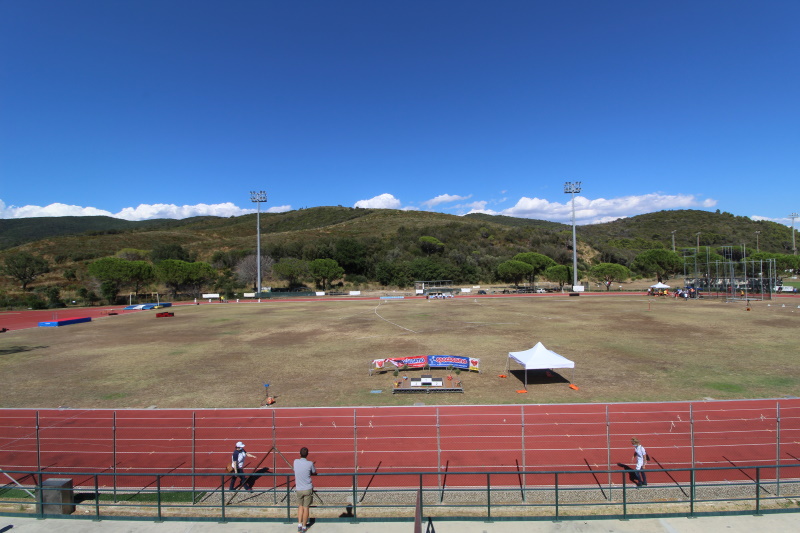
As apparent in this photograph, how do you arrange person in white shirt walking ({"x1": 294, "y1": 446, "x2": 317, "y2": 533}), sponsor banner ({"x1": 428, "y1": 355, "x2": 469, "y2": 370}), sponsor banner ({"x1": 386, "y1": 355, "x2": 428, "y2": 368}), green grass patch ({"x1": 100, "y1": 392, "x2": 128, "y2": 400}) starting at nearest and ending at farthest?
person in white shirt walking ({"x1": 294, "y1": 446, "x2": 317, "y2": 533})
green grass patch ({"x1": 100, "y1": 392, "x2": 128, "y2": 400})
sponsor banner ({"x1": 428, "y1": 355, "x2": 469, "y2": 370})
sponsor banner ({"x1": 386, "y1": 355, "x2": 428, "y2": 368})

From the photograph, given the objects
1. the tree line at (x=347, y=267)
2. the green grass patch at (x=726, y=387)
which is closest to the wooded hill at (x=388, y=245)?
the tree line at (x=347, y=267)

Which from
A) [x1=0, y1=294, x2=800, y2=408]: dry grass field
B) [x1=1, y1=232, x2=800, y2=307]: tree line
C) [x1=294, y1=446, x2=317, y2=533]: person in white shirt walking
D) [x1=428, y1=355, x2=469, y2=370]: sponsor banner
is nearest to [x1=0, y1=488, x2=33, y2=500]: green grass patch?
[x1=0, y1=294, x2=800, y2=408]: dry grass field

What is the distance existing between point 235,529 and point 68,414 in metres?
13.6

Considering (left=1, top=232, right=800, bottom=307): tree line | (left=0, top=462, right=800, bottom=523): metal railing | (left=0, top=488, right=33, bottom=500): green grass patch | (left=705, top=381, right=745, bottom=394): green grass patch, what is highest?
(left=1, top=232, right=800, bottom=307): tree line

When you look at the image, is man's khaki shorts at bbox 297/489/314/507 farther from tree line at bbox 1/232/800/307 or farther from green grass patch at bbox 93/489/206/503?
tree line at bbox 1/232/800/307

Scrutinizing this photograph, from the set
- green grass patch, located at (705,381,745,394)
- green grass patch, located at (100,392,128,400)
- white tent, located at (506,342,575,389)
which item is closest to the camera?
green grass patch, located at (705,381,745,394)

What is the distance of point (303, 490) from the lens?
802 cm

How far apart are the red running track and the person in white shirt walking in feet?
11.0

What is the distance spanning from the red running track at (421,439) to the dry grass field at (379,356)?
1451 millimetres

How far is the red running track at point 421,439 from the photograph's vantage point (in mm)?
11867

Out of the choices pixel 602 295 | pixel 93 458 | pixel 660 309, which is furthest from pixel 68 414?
pixel 602 295

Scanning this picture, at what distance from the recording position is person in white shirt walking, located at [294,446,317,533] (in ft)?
25.5

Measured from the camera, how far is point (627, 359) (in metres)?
23.8

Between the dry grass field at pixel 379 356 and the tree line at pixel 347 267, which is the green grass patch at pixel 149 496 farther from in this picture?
the tree line at pixel 347 267
